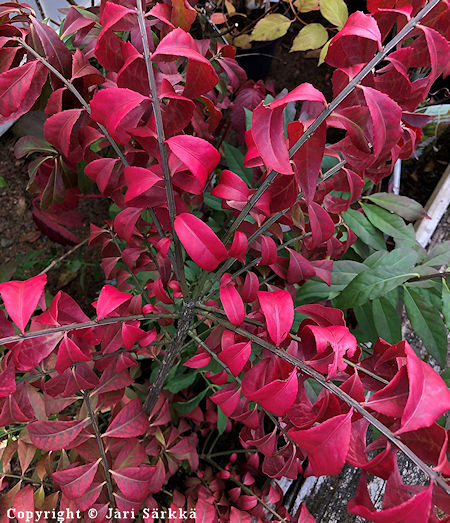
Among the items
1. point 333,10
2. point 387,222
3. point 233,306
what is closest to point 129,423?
point 233,306

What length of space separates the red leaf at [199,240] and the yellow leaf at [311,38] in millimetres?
786

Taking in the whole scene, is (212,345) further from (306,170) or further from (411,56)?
(411,56)

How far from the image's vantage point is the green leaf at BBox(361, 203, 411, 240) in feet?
2.78

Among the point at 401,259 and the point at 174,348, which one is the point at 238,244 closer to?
the point at 174,348

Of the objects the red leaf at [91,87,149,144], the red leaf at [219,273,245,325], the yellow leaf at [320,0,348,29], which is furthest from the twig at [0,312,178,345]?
the yellow leaf at [320,0,348,29]

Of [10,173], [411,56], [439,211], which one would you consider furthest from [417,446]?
[10,173]

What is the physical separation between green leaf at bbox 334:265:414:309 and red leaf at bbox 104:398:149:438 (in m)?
0.36

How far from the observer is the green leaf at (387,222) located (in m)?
0.85

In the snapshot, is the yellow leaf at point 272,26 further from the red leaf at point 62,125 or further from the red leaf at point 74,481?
the red leaf at point 74,481

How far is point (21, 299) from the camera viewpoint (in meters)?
0.45

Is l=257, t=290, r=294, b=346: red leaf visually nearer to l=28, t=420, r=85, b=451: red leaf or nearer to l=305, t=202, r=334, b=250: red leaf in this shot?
l=305, t=202, r=334, b=250: red leaf

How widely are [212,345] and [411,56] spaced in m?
0.44

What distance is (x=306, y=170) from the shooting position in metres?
0.40

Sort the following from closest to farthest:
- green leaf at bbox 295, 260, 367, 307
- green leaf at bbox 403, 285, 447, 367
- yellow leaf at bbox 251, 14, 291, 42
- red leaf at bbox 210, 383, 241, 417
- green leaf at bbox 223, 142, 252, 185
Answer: red leaf at bbox 210, 383, 241, 417, green leaf at bbox 403, 285, 447, 367, green leaf at bbox 295, 260, 367, 307, green leaf at bbox 223, 142, 252, 185, yellow leaf at bbox 251, 14, 291, 42
